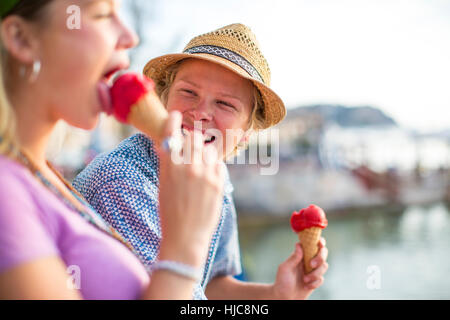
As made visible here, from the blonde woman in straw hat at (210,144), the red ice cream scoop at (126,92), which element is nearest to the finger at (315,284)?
the blonde woman in straw hat at (210,144)

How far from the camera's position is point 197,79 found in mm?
2006

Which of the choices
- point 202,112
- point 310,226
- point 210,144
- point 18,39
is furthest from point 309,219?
point 18,39

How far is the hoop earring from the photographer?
96cm

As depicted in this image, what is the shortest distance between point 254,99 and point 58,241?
148 centimetres

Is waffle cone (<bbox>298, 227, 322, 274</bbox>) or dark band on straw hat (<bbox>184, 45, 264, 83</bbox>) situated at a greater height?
dark band on straw hat (<bbox>184, 45, 264, 83</bbox>)

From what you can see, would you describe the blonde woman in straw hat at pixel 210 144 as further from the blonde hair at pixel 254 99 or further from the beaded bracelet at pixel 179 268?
the beaded bracelet at pixel 179 268

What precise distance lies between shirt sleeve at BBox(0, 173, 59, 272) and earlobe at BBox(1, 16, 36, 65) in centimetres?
28

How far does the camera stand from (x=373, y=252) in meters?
15.6

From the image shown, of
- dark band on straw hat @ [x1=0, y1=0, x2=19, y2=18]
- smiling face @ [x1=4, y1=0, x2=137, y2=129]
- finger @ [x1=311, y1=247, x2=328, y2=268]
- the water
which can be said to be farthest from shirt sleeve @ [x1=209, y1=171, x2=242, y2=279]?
the water

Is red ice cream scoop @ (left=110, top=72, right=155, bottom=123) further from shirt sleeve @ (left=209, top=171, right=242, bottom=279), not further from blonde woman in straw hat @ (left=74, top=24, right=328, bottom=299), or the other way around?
shirt sleeve @ (left=209, top=171, right=242, bottom=279)

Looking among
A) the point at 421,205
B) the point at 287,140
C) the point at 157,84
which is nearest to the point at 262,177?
the point at 287,140

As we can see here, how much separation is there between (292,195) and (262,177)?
1.93m

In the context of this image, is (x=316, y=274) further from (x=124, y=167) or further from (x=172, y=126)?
(x=172, y=126)

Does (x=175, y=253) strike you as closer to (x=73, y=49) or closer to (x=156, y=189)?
(x=73, y=49)
